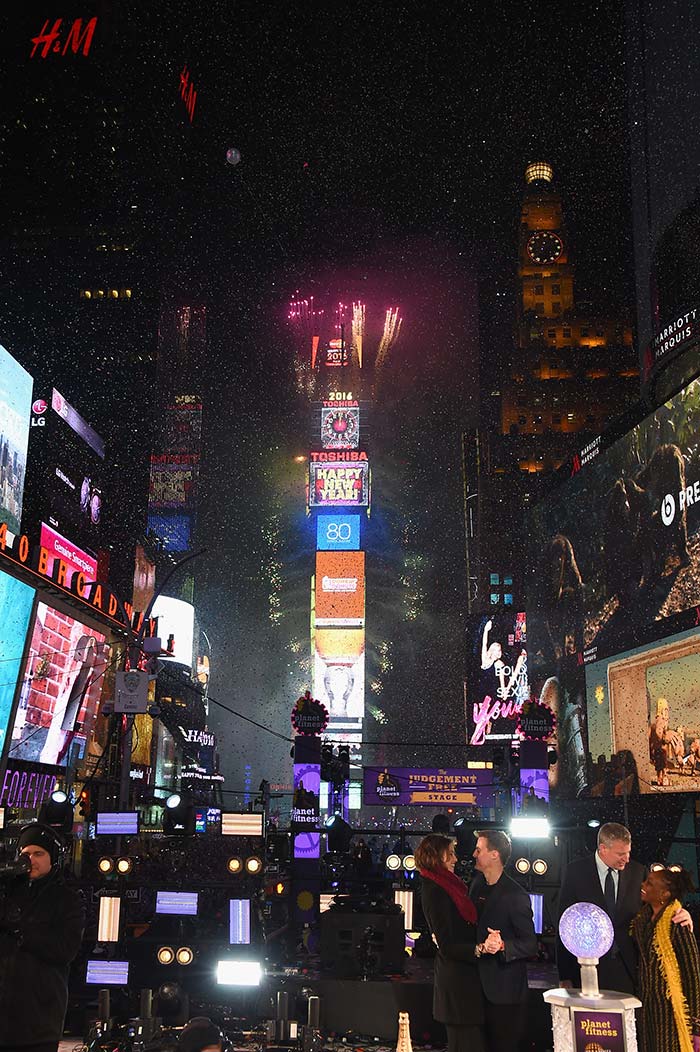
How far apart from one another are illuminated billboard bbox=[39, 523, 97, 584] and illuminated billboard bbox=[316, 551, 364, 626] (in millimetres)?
36613

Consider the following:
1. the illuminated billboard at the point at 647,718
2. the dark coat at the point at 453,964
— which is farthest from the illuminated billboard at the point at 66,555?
the dark coat at the point at 453,964

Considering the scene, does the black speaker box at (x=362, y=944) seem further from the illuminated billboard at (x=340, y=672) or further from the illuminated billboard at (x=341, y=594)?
the illuminated billboard at (x=341, y=594)

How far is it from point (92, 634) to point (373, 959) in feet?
83.5

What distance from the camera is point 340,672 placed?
7456 centimetres

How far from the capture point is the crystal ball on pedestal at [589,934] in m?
5.09

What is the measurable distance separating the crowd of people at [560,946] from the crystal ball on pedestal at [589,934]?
3.29 ft

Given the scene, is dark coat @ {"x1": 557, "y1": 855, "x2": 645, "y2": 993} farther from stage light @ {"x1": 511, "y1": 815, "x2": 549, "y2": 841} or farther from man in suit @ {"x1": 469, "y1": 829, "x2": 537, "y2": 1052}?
stage light @ {"x1": 511, "y1": 815, "x2": 549, "y2": 841}

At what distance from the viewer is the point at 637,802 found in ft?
98.3

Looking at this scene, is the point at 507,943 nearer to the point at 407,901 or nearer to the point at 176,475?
the point at 407,901

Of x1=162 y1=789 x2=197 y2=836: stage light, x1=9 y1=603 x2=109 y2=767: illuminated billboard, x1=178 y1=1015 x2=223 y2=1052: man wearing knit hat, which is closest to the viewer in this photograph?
x1=178 y1=1015 x2=223 y2=1052: man wearing knit hat

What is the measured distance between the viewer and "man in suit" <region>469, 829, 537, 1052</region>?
6.27 meters

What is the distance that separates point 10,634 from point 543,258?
8043 cm

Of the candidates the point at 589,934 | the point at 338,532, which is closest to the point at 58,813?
the point at 589,934

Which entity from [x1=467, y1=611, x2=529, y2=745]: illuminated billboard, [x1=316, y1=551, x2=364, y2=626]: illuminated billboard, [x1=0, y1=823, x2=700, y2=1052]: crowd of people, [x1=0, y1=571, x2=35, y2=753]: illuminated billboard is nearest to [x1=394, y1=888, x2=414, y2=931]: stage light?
[x1=0, y1=823, x2=700, y2=1052]: crowd of people
